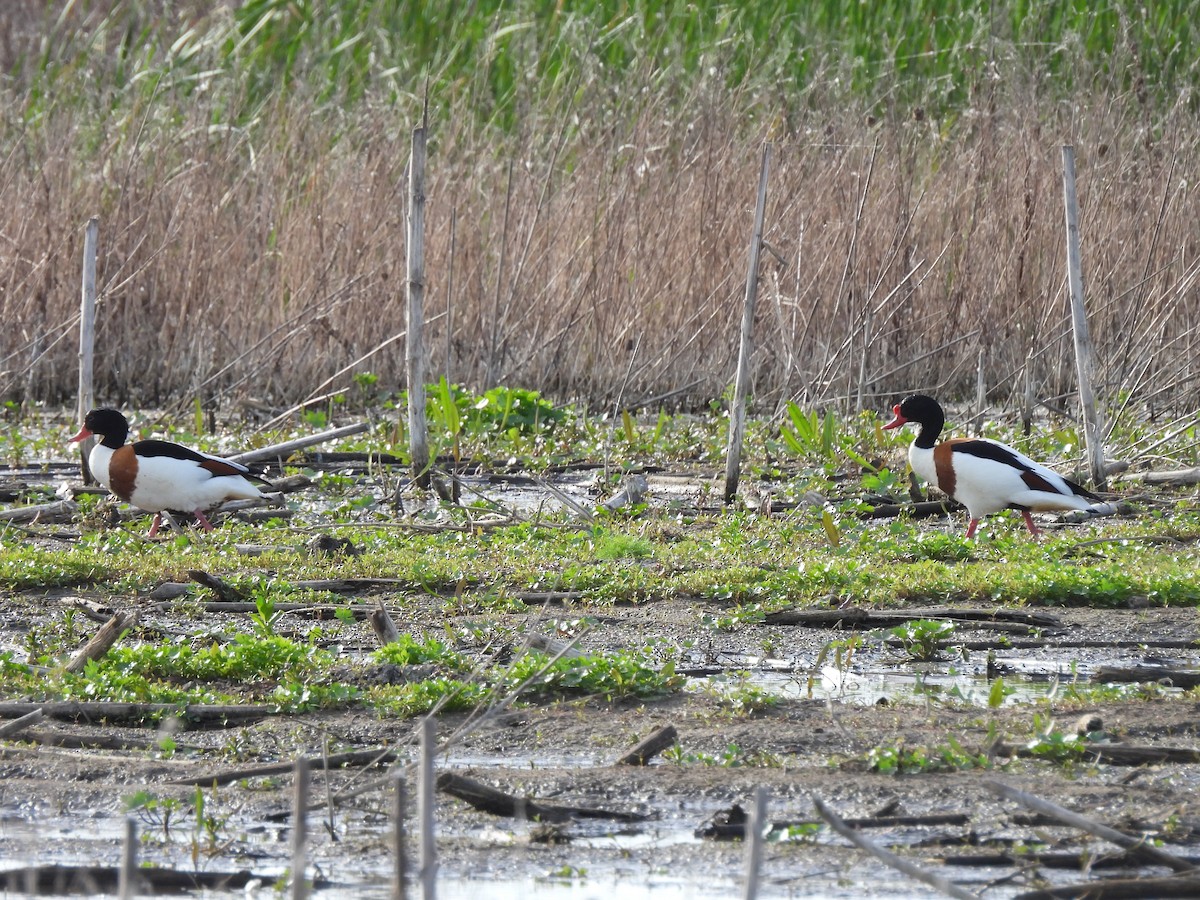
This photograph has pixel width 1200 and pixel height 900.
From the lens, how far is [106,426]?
24.4 feet

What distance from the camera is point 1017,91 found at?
9914 mm

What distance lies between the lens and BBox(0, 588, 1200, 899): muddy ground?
3.11 meters

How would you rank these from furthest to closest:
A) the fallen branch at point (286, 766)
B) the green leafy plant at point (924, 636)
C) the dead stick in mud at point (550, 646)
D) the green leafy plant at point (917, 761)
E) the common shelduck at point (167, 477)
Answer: the common shelduck at point (167, 477), the green leafy plant at point (924, 636), the dead stick in mud at point (550, 646), the green leafy plant at point (917, 761), the fallen branch at point (286, 766)

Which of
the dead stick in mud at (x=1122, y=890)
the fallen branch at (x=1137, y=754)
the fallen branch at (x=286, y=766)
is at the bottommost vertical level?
the fallen branch at (x=286, y=766)

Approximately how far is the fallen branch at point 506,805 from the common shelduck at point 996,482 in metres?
3.74

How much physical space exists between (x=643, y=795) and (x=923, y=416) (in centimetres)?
444

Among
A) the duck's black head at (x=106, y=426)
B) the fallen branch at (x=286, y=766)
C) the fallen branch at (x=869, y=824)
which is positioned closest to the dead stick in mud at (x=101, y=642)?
the fallen branch at (x=286, y=766)

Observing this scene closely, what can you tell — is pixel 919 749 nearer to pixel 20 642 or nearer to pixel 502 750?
pixel 502 750

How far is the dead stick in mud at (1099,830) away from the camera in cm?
266

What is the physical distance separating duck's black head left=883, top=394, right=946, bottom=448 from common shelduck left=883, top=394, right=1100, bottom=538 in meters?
0.35

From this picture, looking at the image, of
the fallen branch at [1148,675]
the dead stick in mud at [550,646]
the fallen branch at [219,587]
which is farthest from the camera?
the fallen branch at [219,587]

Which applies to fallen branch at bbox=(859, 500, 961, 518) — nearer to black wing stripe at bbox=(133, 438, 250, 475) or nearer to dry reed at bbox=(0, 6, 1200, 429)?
dry reed at bbox=(0, 6, 1200, 429)

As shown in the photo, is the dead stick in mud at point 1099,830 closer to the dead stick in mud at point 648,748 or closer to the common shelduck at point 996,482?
the dead stick in mud at point 648,748

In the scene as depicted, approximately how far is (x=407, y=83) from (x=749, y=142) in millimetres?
3722
